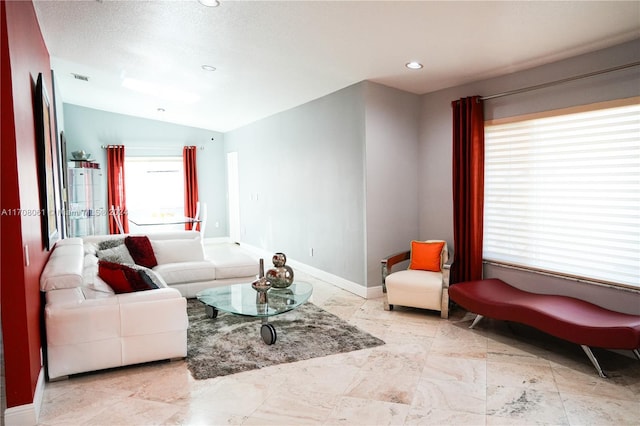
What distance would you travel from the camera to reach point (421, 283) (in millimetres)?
4324

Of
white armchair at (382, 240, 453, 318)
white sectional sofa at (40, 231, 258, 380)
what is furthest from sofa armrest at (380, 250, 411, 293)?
white sectional sofa at (40, 231, 258, 380)

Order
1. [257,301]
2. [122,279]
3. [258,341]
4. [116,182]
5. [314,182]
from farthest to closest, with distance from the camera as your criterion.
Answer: [116,182] → [314,182] → [257,301] → [258,341] → [122,279]

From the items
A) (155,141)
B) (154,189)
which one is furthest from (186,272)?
(155,141)

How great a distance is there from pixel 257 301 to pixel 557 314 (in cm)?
245

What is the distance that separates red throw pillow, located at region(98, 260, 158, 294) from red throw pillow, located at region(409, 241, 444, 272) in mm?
2856

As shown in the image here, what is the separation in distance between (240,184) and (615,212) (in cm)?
708

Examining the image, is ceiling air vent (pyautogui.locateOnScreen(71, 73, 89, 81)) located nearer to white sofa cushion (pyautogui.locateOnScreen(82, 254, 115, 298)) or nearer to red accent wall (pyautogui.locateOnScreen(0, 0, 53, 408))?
white sofa cushion (pyautogui.locateOnScreen(82, 254, 115, 298))

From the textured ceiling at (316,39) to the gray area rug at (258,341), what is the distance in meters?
2.65

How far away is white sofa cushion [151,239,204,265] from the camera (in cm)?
537

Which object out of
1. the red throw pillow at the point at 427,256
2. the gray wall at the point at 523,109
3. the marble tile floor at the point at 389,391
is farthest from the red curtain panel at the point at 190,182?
the marble tile floor at the point at 389,391

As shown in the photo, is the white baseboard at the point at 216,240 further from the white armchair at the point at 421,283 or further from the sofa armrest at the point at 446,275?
the sofa armrest at the point at 446,275

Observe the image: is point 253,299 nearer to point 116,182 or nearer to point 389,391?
point 389,391

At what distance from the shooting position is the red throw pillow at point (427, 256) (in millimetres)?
4715

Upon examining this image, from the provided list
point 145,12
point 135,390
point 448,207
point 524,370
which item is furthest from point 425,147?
point 135,390
